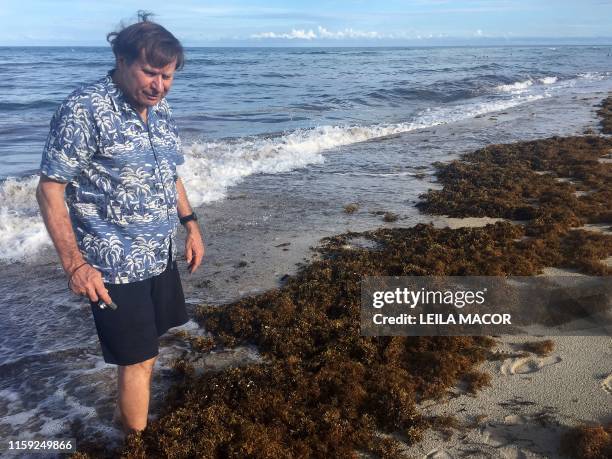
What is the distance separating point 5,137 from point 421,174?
44.6 feet

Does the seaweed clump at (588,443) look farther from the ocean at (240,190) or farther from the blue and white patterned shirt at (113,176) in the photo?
the blue and white patterned shirt at (113,176)

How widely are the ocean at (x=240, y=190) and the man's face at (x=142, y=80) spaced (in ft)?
7.35

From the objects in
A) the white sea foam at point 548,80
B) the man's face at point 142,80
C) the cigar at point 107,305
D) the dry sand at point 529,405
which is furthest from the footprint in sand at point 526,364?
the white sea foam at point 548,80

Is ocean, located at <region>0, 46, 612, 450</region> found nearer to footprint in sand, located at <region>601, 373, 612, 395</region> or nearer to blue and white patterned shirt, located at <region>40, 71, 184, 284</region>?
blue and white patterned shirt, located at <region>40, 71, 184, 284</region>

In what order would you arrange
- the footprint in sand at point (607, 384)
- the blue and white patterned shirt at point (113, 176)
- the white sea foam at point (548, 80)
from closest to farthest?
the blue and white patterned shirt at point (113, 176) → the footprint in sand at point (607, 384) → the white sea foam at point (548, 80)

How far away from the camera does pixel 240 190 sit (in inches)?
363

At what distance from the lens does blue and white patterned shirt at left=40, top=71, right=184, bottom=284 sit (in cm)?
223

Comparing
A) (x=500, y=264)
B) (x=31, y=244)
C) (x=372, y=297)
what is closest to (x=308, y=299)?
(x=372, y=297)

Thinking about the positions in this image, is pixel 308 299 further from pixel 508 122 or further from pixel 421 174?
pixel 508 122

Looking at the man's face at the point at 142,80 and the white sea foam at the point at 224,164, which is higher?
the man's face at the point at 142,80

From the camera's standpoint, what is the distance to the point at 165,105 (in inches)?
112

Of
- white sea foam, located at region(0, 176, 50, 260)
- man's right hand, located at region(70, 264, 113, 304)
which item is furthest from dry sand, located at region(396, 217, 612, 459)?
white sea foam, located at region(0, 176, 50, 260)

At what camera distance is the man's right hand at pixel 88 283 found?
2.30m

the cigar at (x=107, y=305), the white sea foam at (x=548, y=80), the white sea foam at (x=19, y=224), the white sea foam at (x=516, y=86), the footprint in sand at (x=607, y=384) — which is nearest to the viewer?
the cigar at (x=107, y=305)
